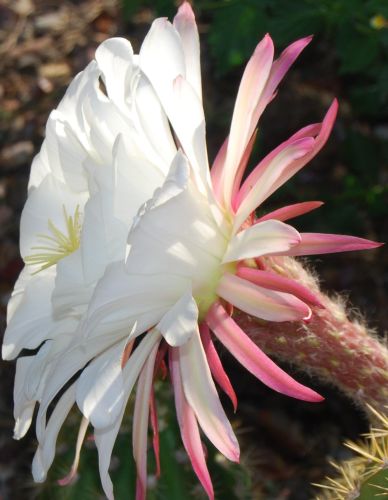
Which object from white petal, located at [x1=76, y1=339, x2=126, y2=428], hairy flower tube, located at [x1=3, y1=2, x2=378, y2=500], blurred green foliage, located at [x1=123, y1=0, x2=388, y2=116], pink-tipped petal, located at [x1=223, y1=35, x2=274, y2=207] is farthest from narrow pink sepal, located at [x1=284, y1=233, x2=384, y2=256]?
blurred green foliage, located at [x1=123, y1=0, x2=388, y2=116]

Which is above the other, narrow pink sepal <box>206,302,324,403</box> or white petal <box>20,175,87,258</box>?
white petal <box>20,175,87,258</box>

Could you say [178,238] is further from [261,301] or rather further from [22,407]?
[22,407]

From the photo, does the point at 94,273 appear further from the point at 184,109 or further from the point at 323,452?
the point at 323,452

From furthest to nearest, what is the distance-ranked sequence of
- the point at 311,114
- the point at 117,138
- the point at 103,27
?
the point at 103,27 < the point at 311,114 < the point at 117,138

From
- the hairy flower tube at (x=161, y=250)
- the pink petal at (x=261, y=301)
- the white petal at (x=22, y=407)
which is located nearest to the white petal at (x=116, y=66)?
the hairy flower tube at (x=161, y=250)

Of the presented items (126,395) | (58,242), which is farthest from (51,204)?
(126,395)

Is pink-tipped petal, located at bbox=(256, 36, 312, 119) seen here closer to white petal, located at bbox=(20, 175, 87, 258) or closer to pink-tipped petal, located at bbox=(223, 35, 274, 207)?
pink-tipped petal, located at bbox=(223, 35, 274, 207)

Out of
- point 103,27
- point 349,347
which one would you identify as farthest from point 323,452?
point 103,27
